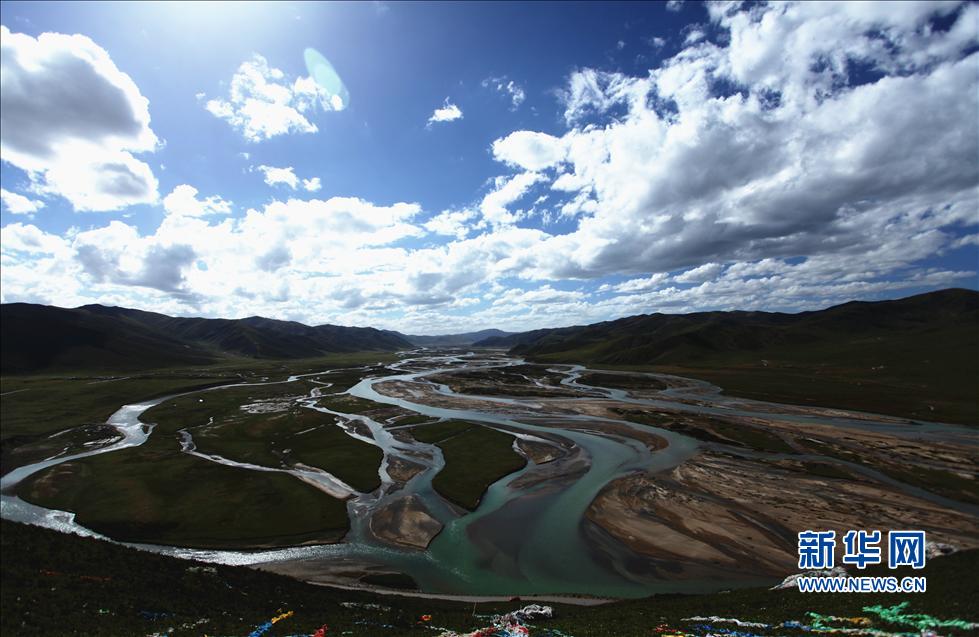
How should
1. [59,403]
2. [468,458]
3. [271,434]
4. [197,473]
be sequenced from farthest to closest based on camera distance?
[59,403], [271,434], [468,458], [197,473]

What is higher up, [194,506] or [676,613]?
[676,613]

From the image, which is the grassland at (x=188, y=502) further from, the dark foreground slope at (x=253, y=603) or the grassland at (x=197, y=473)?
the dark foreground slope at (x=253, y=603)

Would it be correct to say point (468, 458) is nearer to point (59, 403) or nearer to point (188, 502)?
point (188, 502)

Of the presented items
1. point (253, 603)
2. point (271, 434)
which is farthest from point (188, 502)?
point (271, 434)

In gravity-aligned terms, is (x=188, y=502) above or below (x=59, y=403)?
below

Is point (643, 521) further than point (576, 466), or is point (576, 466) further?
point (576, 466)

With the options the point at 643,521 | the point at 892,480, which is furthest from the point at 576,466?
the point at 892,480

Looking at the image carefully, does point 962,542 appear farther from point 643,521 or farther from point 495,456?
point 495,456
